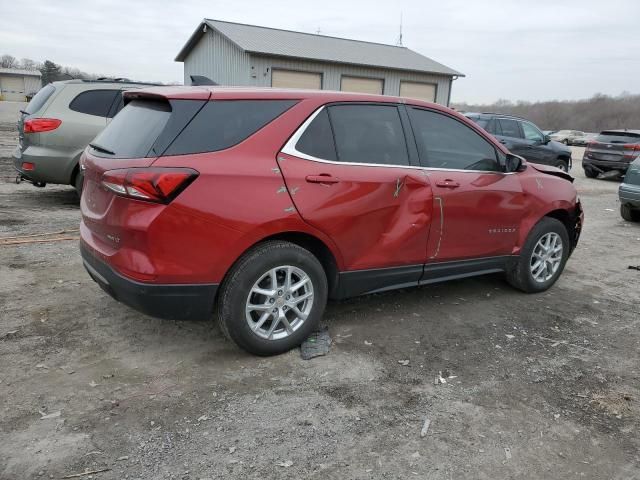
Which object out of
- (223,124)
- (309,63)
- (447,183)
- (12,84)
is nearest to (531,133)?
(309,63)

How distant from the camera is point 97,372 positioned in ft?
11.0

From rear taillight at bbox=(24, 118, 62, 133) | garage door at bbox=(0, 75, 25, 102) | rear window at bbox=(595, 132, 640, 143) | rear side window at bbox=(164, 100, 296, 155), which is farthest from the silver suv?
garage door at bbox=(0, 75, 25, 102)

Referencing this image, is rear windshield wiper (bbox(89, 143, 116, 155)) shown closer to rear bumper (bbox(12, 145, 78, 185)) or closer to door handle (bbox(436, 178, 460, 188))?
door handle (bbox(436, 178, 460, 188))

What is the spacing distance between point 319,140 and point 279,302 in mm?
1108

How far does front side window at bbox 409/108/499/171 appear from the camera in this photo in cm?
419

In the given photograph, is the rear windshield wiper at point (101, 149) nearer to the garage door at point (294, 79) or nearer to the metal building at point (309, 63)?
the metal building at point (309, 63)

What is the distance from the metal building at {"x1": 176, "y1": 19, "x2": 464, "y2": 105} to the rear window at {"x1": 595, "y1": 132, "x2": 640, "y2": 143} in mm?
9632

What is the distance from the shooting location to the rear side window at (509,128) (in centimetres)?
1471

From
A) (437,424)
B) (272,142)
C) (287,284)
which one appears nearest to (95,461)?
(287,284)

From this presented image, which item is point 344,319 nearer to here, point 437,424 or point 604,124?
point 437,424

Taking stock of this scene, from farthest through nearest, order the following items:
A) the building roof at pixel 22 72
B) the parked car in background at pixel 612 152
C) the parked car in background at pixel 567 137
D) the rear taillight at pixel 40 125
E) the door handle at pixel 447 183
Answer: the building roof at pixel 22 72
the parked car in background at pixel 567 137
the parked car in background at pixel 612 152
the rear taillight at pixel 40 125
the door handle at pixel 447 183

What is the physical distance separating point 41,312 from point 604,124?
3490 inches

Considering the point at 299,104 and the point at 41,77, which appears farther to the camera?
the point at 41,77

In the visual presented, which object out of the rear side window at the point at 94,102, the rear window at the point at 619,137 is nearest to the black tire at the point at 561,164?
the rear window at the point at 619,137
